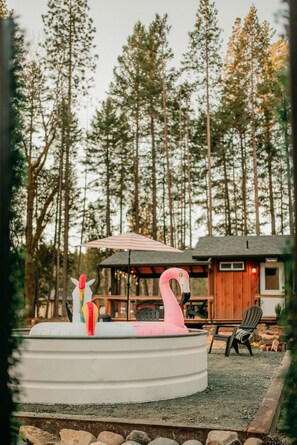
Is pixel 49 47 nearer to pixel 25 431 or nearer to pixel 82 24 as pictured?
pixel 82 24

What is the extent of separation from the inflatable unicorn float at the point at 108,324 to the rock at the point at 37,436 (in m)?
1.31

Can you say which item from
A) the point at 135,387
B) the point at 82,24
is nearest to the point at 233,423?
the point at 135,387

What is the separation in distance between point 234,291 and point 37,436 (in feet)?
49.5

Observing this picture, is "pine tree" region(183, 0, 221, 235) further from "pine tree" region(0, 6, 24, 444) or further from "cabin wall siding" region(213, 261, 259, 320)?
"pine tree" region(0, 6, 24, 444)

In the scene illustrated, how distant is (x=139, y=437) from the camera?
440cm

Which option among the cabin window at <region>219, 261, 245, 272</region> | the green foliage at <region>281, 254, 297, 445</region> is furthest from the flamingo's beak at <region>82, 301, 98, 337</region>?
the cabin window at <region>219, 261, 245, 272</region>

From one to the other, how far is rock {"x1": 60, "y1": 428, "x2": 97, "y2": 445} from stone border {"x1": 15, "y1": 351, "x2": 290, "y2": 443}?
16cm

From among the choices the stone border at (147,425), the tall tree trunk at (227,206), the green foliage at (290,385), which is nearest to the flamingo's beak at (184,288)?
the stone border at (147,425)

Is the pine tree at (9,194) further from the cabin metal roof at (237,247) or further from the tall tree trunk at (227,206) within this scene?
the tall tree trunk at (227,206)

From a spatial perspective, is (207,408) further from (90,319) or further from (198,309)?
(198,309)

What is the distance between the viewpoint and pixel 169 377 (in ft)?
19.8

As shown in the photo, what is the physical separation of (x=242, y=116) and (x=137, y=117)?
18.1 feet

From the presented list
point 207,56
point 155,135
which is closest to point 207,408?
point 207,56

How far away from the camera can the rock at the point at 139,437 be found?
14.3 ft
